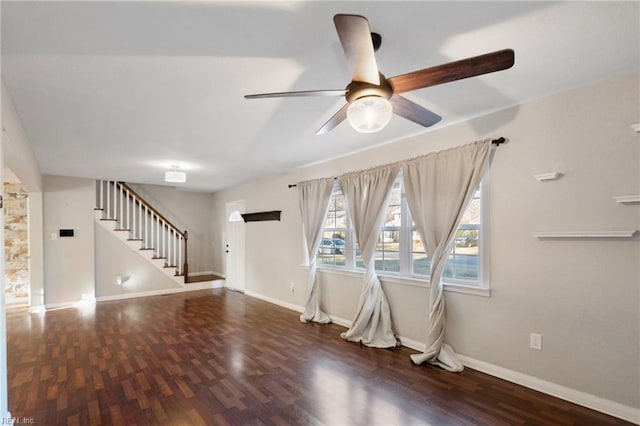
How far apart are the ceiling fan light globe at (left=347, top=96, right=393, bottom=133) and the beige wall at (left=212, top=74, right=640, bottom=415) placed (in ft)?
5.87

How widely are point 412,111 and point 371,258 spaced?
2.19 meters

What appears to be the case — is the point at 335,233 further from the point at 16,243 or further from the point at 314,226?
the point at 16,243

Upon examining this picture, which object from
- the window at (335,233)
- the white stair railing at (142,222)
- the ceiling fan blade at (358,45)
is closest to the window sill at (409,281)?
the window at (335,233)

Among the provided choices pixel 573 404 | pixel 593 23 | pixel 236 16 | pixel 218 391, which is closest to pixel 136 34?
pixel 236 16

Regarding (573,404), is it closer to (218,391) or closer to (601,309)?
(601,309)

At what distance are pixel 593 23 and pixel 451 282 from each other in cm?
231

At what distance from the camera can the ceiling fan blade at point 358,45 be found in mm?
1179

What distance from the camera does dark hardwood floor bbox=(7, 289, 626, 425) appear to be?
2209 mm

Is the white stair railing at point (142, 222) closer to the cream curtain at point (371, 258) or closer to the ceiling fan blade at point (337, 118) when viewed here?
the cream curtain at point (371, 258)

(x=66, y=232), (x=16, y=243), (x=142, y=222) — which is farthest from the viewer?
(x=142, y=222)

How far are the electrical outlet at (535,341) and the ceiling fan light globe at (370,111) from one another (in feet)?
7.61

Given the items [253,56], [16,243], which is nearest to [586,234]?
[253,56]

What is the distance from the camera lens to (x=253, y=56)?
1864mm

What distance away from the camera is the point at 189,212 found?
313 inches
